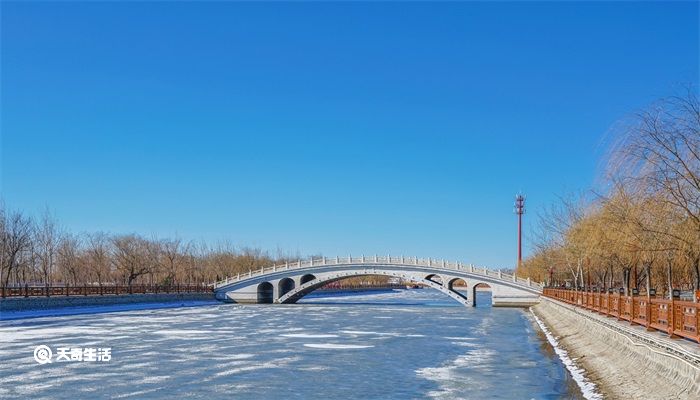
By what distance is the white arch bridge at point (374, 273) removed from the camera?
56156 mm

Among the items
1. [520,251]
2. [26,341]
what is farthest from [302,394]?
[520,251]

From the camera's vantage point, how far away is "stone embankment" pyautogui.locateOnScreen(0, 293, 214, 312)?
3862 centimetres

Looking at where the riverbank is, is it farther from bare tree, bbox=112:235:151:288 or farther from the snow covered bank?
bare tree, bbox=112:235:151:288

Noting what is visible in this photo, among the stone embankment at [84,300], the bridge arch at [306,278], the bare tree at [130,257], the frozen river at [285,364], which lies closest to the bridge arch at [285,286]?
the bridge arch at [306,278]

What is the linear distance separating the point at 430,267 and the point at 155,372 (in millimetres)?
43582

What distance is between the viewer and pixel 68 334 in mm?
27531

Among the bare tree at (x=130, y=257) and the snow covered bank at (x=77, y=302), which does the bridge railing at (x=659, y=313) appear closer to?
the snow covered bank at (x=77, y=302)

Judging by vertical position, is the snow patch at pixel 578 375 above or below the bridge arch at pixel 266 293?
above
